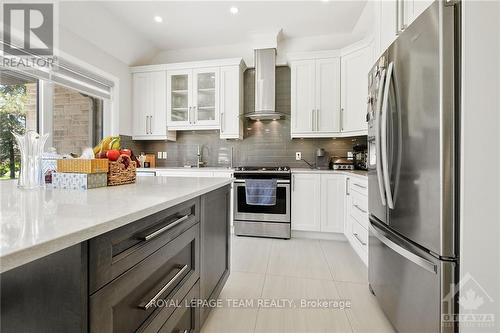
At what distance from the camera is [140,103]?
395cm

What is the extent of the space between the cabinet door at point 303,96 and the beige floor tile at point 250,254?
1.60 metres

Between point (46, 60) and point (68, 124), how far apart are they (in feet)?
2.43

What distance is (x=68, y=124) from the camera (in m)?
3.07

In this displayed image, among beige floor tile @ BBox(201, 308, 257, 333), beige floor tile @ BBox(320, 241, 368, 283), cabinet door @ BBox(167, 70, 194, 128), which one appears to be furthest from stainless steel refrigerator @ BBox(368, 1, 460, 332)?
cabinet door @ BBox(167, 70, 194, 128)

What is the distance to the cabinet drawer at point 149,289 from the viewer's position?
26.5 inches

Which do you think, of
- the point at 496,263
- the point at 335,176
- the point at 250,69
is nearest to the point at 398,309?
the point at 496,263

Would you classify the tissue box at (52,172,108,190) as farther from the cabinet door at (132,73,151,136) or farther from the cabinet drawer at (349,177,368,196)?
the cabinet door at (132,73,151,136)

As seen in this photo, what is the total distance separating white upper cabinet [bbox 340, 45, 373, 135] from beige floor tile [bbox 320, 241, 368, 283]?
142 cm

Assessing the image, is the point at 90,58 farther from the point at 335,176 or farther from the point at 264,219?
the point at 335,176

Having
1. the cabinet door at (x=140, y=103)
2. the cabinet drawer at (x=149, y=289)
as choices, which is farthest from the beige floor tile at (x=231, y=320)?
the cabinet door at (x=140, y=103)

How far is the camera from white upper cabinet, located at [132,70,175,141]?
12.7ft

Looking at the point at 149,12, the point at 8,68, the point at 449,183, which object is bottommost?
the point at 449,183

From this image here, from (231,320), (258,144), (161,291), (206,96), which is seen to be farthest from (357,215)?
(206,96)

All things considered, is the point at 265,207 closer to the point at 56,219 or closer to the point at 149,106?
the point at 149,106
